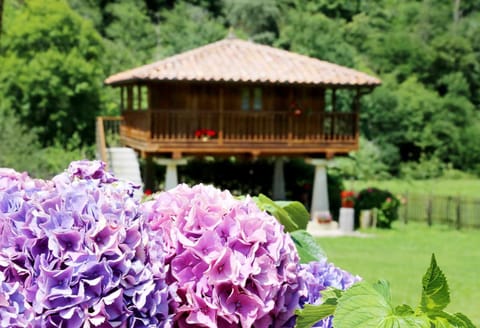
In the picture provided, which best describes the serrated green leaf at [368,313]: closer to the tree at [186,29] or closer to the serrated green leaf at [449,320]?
the serrated green leaf at [449,320]

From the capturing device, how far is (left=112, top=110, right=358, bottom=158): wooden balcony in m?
21.4

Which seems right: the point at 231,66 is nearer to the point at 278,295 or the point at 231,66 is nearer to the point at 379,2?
the point at 278,295

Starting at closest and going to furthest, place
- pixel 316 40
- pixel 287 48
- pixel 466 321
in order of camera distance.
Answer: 1. pixel 466 321
2. pixel 316 40
3. pixel 287 48

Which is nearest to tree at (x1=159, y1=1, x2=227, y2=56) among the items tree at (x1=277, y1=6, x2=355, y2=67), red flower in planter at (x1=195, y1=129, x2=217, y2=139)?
tree at (x1=277, y1=6, x2=355, y2=67)

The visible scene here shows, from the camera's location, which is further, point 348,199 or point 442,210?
point 442,210

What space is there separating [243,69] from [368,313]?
20.9m

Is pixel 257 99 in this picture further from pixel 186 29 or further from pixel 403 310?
pixel 186 29

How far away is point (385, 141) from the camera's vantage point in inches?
1849

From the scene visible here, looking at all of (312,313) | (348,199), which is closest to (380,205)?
(348,199)

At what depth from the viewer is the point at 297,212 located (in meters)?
2.12

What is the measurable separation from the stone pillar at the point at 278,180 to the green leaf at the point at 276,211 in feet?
77.1

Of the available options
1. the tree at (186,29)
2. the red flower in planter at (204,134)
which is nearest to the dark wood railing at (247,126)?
the red flower in planter at (204,134)

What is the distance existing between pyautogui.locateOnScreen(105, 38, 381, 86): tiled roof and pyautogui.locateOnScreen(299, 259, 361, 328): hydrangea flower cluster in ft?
63.3

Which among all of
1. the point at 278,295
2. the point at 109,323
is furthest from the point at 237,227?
the point at 109,323
